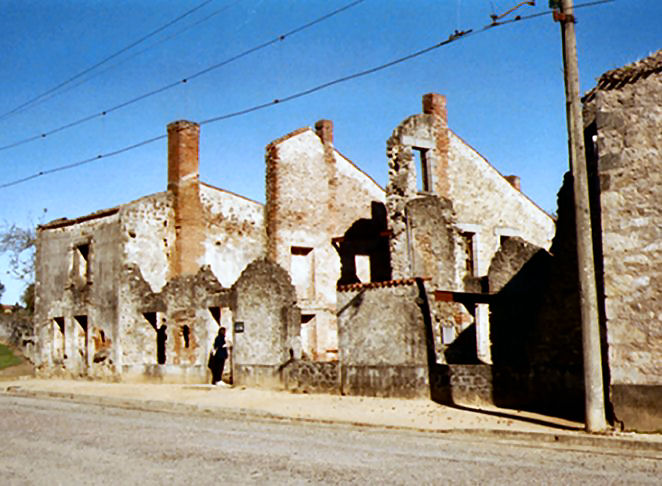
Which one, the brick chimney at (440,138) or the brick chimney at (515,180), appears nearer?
the brick chimney at (440,138)

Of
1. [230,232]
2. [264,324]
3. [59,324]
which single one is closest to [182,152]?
[230,232]

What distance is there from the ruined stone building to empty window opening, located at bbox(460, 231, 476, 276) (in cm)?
4

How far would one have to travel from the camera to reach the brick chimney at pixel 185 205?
26.1 meters

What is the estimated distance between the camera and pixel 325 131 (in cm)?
2936

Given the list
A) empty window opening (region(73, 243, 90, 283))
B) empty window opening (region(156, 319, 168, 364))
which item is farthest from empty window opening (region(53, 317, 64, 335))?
empty window opening (region(156, 319, 168, 364))

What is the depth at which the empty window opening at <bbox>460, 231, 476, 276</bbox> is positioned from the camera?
2869 cm

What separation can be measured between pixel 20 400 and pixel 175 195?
9570 millimetres

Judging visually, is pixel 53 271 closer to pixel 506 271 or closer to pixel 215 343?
pixel 215 343

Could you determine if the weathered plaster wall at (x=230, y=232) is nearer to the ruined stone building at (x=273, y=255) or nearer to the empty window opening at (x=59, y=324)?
the ruined stone building at (x=273, y=255)

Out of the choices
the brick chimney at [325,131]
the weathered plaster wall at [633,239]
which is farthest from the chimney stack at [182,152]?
the weathered plaster wall at [633,239]

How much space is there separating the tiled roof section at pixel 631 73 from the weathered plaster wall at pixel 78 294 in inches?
701

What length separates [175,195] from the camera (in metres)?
26.3

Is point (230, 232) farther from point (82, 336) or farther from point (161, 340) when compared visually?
point (82, 336)

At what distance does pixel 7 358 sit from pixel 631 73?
30.4 m
